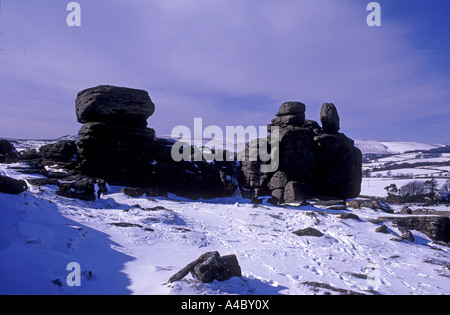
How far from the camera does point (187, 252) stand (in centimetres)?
1038

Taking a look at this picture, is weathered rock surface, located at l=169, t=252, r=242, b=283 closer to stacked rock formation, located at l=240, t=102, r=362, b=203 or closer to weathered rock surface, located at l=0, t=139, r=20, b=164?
stacked rock formation, located at l=240, t=102, r=362, b=203

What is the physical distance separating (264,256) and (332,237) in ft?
19.5

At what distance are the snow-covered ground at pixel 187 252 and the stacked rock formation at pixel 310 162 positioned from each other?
16.7 m

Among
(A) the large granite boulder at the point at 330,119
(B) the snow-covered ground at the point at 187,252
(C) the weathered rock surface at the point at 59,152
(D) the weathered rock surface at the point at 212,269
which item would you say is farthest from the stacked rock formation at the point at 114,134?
(D) the weathered rock surface at the point at 212,269

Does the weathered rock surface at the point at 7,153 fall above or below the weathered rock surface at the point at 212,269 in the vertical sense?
above

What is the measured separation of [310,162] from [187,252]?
93.0ft

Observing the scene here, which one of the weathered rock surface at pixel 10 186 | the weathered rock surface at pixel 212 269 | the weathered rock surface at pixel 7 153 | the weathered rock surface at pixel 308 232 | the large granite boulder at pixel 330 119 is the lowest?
the weathered rock surface at pixel 308 232

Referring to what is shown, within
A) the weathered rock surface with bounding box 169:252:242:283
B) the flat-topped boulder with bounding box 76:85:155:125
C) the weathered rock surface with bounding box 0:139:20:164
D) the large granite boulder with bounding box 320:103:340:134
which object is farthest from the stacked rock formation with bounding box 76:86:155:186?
the weathered rock surface with bounding box 169:252:242:283

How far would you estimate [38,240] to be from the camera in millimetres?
7301

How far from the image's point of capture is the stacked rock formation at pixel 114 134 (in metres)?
30.9

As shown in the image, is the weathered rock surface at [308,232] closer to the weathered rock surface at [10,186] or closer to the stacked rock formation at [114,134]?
the weathered rock surface at [10,186]

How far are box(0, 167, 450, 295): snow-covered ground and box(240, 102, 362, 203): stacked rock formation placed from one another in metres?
16.7
